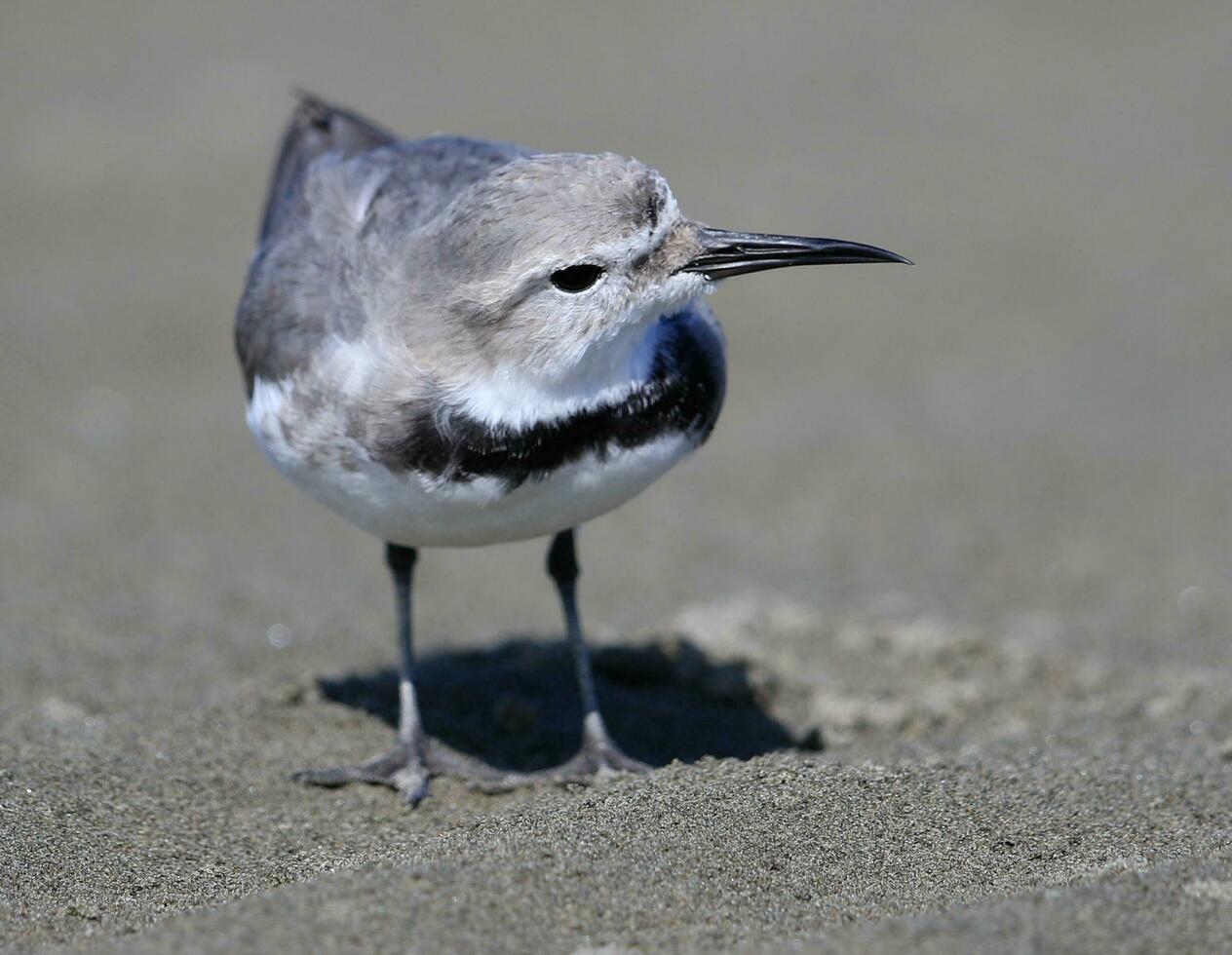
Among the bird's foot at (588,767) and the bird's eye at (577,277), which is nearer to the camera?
the bird's eye at (577,277)

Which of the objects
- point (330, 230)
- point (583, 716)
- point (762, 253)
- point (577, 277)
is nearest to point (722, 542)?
point (583, 716)

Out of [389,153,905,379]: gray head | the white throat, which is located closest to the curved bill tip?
[389,153,905,379]: gray head

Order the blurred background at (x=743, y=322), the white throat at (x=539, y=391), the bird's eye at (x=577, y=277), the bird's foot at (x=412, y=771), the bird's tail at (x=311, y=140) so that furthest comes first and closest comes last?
the blurred background at (x=743, y=322) < the bird's tail at (x=311, y=140) < the bird's foot at (x=412, y=771) < the white throat at (x=539, y=391) < the bird's eye at (x=577, y=277)

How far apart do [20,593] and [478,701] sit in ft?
8.47

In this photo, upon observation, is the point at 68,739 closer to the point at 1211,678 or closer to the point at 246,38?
the point at 1211,678

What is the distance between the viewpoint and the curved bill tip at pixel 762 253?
4.72 m

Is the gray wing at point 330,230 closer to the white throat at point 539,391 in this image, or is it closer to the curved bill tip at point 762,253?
the white throat at point 539,391

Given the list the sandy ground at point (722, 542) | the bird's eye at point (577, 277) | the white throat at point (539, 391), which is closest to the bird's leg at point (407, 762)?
the sandy ground at point (722, 542)

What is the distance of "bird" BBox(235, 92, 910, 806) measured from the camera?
4590 millimetres

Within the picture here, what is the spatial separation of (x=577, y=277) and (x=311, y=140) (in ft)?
9.00

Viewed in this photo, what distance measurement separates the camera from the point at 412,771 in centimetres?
553

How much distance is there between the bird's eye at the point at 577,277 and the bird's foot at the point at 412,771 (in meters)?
1.91

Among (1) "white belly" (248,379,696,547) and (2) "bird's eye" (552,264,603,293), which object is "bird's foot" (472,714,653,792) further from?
(2) "bird's eye" (552,264,603,293)

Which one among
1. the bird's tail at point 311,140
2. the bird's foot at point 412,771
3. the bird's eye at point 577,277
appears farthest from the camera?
the bird's tail at point 311,140
